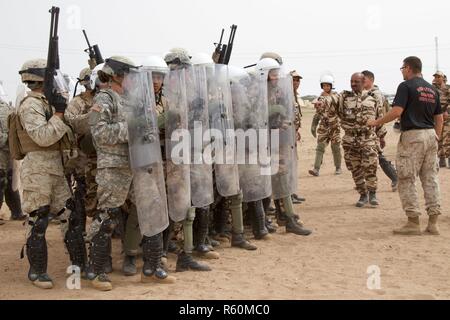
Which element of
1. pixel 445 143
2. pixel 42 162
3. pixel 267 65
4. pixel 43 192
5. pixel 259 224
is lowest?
pixel 259 224

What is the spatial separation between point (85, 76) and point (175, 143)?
1795 mm

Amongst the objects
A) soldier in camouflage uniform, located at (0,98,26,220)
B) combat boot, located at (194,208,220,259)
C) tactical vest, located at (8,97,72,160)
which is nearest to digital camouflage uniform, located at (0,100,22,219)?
soldier in camouflage uniform, located at (0,98,26,220)

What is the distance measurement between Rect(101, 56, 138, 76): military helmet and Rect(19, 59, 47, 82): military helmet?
68cm

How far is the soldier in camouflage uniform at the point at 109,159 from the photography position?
16.0 feet

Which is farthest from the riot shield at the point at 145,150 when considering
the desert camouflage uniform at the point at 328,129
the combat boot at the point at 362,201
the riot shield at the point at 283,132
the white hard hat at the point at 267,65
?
the desert camouflage uniform at the point at 328,129

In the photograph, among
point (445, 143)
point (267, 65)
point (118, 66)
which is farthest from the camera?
point (445, 143)

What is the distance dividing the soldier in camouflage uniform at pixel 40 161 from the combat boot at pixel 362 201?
5326 mm

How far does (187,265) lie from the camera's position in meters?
5.75

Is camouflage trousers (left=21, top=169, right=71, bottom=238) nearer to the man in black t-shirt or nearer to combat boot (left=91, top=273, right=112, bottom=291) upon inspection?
combat boot (left=91, top=273, right=112, bottom=291)

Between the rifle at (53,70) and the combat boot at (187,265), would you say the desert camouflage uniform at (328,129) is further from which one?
the rifle at (53,70)

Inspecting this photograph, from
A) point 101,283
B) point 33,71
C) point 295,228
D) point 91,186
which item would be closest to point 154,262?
point 101,283

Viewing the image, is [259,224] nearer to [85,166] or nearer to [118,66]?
[85,166]

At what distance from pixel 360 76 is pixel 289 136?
230 centimetres
